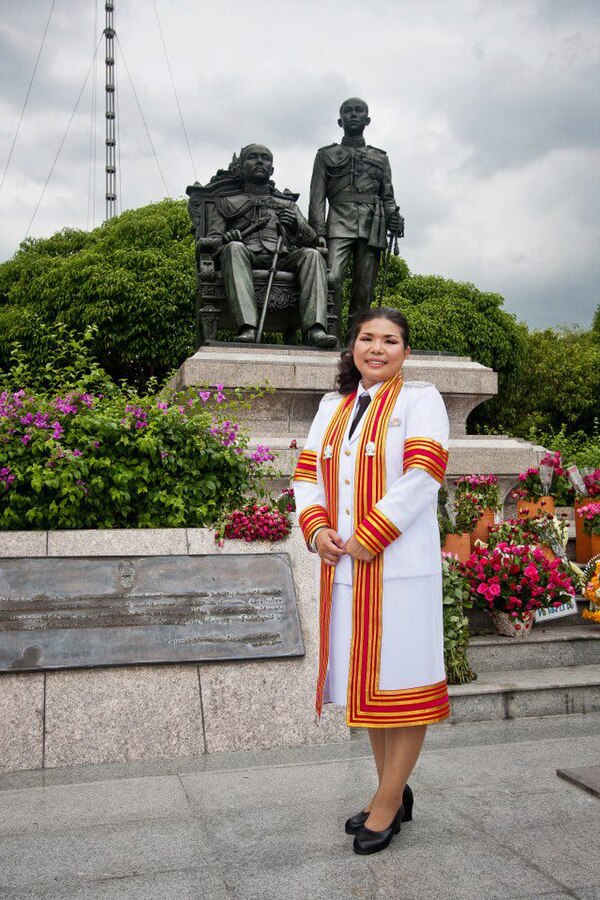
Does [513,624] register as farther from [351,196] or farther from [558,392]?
[558,392]

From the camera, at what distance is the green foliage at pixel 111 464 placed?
4992 mm

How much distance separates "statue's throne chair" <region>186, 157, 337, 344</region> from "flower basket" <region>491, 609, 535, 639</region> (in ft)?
14.8

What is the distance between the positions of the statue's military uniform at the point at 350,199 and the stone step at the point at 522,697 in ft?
17.8

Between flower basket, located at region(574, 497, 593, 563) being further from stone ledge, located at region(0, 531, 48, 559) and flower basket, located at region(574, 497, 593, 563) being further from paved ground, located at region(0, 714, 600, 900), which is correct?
stone ledge, located at region(0, 531, 48, 559)

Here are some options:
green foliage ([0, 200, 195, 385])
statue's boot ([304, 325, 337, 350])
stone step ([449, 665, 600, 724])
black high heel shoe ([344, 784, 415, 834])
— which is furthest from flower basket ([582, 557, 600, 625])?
green foliage ([0, 200, 195, 385])

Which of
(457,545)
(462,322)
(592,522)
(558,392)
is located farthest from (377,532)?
(558,392)

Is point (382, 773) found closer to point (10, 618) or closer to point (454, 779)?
point (454, 779)

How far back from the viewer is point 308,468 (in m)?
3.14

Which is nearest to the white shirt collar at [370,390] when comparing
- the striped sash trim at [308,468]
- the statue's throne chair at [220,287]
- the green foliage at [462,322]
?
the striped sash trim at [308,468]

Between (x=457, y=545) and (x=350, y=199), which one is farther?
(x=350, y=199)

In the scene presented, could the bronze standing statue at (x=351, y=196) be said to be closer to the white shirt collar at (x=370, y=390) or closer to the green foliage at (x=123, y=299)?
the white shirt collar at (x=370, y=390)

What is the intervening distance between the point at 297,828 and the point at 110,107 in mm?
33913

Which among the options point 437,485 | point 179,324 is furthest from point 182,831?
point 179,324

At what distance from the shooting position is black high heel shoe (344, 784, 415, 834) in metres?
2.89
